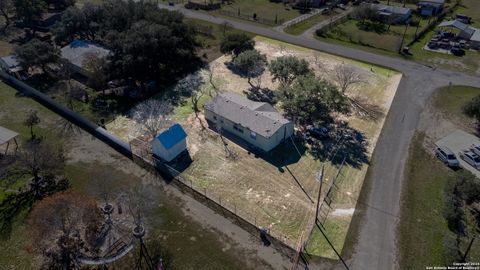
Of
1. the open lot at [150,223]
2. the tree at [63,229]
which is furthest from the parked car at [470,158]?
the tree at [63,229]

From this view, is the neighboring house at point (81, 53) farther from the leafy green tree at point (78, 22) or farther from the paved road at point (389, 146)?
the paved road at point (389, 146)

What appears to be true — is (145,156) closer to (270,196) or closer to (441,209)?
(270,196)

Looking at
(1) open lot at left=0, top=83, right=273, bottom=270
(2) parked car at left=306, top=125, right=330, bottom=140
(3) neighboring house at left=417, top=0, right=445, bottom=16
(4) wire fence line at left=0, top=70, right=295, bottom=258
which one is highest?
(3) neighboring house at left=417, top=0, right=445, bottom=16

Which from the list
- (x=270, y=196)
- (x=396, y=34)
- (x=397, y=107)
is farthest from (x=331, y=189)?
(x=396, y=34)

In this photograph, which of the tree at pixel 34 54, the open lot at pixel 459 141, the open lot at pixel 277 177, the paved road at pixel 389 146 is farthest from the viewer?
the tree at pixel 34 54

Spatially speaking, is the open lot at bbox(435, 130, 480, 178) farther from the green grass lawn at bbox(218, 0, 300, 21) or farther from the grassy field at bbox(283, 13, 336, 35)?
the green grass lawn at bbox(218, 0, 300, 21)

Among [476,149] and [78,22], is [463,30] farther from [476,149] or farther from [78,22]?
[78,22]

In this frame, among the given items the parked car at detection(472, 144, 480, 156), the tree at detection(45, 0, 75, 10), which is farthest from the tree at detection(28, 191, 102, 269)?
the tree at detection(45, 0, 75, 10)
